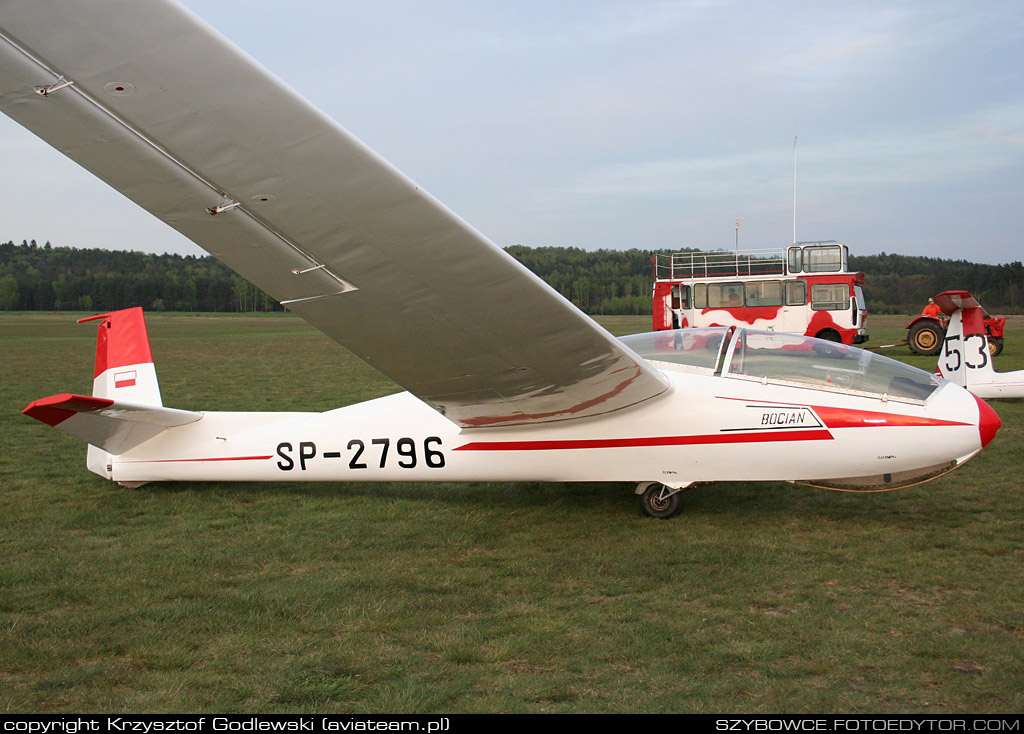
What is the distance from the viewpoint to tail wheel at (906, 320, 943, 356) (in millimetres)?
21531

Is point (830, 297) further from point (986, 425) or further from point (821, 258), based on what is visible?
point (986, 425)

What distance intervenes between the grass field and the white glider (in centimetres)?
46

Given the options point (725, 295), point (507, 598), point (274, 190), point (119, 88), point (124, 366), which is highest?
point (725, 295)

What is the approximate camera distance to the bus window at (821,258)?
21531mm

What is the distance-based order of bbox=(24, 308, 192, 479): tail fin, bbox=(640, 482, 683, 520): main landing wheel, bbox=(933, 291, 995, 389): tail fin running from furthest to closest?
bbox=(933, 291, 995, 389): tail fin, bbox=(640, 482, 683, 520): main landing wheel, bbox=(24, 308, 192, 479): tail fin

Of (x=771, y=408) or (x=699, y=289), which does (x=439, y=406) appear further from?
(x=699, y=289)

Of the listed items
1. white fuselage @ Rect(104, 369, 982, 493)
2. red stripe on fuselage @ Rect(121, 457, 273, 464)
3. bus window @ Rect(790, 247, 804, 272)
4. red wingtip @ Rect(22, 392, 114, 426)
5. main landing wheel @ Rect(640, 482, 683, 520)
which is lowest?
main landing wheel @ Rect(640, 482, 683, 520)

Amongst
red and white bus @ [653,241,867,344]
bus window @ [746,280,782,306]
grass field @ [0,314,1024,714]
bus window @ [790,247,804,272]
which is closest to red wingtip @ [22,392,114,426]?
grass field @ [0,314,1024,714]

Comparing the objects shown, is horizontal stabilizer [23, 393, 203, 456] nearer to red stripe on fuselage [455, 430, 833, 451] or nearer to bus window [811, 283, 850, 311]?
red stripe on fuselage [455, 430, 833, 451]

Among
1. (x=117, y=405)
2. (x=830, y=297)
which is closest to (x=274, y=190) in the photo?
(x=117, y=405)

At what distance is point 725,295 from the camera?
21.8m

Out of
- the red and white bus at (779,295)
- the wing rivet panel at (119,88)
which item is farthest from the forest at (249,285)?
the wing rivet panel at (119,88)

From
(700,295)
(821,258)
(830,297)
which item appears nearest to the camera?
(830,297)

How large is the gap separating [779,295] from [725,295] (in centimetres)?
145
